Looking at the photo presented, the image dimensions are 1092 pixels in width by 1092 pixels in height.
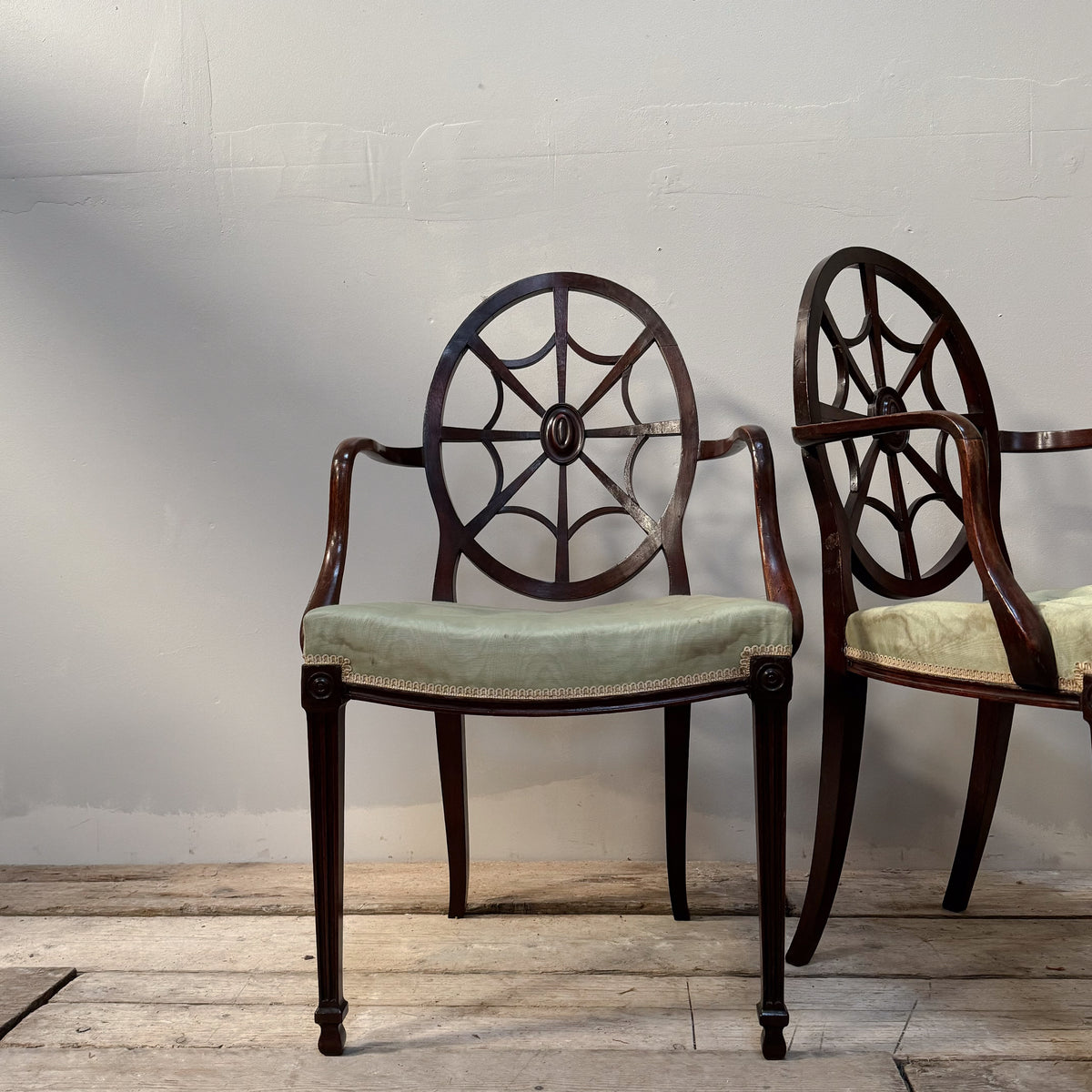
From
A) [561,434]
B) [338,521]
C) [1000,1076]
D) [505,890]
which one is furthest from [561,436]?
[1000,1076]

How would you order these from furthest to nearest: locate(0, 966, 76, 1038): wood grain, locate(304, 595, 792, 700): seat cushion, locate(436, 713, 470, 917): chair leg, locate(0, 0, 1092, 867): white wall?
locate(0, 0, 1092, 867): white wall < locate(436, 713, 470, 917): chair leg < locate(0, 966, 76, 1038): wood grain < locate(304, 595, 792, 700): seat cushion

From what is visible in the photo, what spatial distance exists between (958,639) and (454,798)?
2.66ft

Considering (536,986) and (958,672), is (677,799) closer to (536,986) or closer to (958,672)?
(536,986)

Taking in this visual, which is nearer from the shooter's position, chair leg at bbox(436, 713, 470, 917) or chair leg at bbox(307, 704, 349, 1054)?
chair leg at bbox(307, 704, 349, 1054)

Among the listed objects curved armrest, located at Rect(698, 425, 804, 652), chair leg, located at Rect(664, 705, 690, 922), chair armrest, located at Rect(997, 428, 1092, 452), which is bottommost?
chair leg, located at Rect(664, 705, 690, 922)

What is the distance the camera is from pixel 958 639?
104 centimetres

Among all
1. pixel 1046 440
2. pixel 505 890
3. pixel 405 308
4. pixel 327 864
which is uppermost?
pixel 405 308

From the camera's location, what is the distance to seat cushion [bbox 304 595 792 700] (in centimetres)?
103

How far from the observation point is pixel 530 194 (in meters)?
1.78

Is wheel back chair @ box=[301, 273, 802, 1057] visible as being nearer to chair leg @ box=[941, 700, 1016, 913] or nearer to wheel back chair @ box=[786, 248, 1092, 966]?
wheel back chair @ box=[786, 248, 1092, 966]

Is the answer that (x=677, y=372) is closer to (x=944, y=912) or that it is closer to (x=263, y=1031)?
(x=944, y=912)

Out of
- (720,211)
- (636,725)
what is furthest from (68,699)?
(720,211)

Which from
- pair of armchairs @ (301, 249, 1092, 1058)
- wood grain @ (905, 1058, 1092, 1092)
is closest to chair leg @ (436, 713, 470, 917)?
pair of armchairs @ (301, 249, 1092, 1058)

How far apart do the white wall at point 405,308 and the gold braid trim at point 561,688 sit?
73cm
